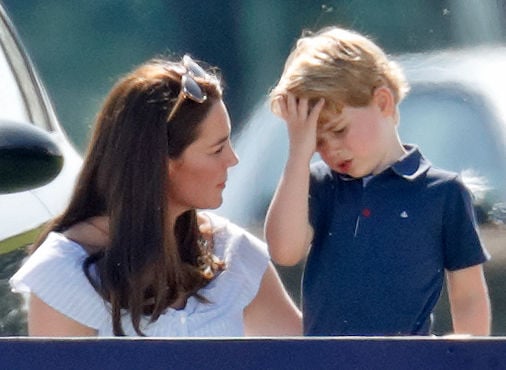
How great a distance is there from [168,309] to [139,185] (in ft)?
0.73

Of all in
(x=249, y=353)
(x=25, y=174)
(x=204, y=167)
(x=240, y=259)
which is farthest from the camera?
(x=25, y=174)

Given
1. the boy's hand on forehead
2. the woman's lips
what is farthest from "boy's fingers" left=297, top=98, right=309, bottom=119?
the woman's lips

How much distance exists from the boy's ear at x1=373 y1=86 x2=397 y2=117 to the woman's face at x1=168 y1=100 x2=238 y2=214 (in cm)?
28

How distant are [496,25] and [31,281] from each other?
0.99 meters

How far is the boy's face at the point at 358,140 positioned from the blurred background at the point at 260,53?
242 mm

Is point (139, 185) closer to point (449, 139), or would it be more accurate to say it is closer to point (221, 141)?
point (221, 141)

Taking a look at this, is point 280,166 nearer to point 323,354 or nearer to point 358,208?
point 358,208

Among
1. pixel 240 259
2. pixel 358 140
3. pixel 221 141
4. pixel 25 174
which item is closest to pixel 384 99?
pixel 358 140

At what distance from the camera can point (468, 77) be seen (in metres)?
2.56

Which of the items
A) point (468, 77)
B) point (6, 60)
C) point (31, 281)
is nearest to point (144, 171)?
point (31, 281)

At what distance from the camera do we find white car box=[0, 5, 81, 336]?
2.62 meters

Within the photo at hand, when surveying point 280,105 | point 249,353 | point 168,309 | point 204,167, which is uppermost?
point 280,105

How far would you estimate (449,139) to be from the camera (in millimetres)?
2568

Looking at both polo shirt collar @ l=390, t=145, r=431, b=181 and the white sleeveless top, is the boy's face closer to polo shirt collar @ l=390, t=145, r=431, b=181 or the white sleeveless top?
polo shirt collar @ l=390, t=145, r=431, b=181
